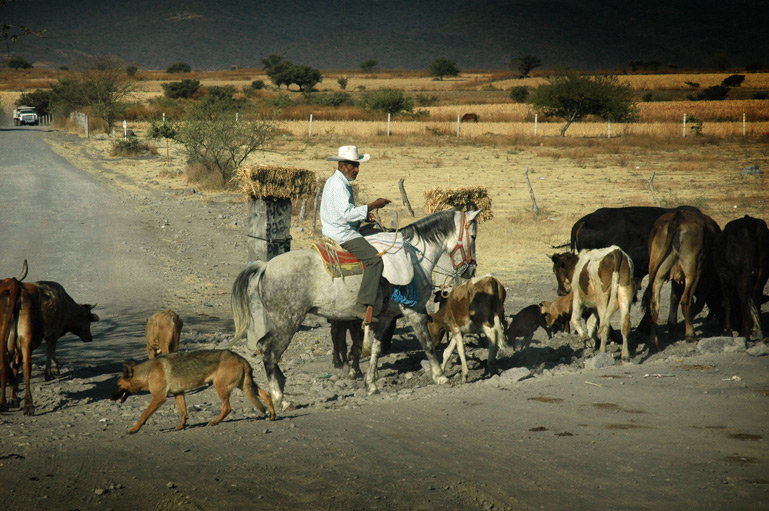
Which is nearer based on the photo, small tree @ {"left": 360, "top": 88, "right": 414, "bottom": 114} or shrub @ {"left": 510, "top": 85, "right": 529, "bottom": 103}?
small tree @ {"left": 360, "top": 88, "right": 414, "bottom": 114}

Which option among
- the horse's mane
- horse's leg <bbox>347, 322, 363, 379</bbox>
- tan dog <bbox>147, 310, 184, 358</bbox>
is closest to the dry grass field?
the horse's mane

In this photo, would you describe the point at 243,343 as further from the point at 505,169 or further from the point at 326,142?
the point at 326,142

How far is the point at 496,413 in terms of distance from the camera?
7.77 meters

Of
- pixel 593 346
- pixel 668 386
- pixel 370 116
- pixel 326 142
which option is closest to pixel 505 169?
pixel 326 142

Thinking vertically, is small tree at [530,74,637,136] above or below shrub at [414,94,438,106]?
below

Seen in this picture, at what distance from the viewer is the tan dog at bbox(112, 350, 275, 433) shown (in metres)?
7.37

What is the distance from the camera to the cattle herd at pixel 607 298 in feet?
32.1

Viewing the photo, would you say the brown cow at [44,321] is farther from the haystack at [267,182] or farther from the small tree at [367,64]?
the small tree at [367,64]

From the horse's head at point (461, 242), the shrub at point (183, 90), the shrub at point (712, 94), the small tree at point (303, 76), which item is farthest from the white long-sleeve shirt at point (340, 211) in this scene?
the small tree at point (303, 76)

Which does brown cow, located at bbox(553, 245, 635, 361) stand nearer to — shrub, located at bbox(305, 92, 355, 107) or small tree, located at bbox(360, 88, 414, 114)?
small tree, located at bbox(360, 88, 414, 114)

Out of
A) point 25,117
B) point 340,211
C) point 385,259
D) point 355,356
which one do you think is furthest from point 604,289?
point 25,117

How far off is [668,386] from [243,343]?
6.37 meters

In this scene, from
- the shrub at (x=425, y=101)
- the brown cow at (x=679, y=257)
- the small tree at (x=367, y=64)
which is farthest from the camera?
the small tree at (x=367, y=64)

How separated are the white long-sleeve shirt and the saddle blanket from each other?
19 centimetres
